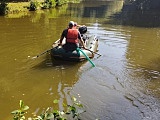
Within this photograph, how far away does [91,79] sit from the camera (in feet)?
31.6

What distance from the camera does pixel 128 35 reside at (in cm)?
1752

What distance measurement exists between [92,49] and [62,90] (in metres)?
3.91

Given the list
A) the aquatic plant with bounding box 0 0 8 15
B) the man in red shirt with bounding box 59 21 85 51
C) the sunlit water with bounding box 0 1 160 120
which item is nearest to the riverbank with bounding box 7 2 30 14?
the aquatic plant with bounding box 0 0 8 15

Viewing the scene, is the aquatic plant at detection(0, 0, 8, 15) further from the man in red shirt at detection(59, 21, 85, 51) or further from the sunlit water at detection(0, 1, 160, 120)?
the man in red shirt at detection(59, 21, 85, 51)

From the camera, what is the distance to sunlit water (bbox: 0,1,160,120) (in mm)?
7445

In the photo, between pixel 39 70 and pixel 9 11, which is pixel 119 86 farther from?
pixel 9 11

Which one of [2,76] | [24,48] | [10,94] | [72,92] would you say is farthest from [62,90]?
[24,48]

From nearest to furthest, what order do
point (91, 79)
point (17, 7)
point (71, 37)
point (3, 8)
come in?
point (91, 79) < point (71, 37) < point (3, 8) < point (17, 7)

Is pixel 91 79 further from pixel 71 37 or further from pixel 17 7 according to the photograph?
pixel 17 7

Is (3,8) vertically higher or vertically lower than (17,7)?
lower

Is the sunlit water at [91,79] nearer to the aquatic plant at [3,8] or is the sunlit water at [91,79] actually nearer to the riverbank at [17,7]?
the aquatic plant at [3,8]

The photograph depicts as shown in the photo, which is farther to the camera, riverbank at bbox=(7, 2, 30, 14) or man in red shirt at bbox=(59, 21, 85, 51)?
riverbank at bbox=(7, 2, 30, 14)

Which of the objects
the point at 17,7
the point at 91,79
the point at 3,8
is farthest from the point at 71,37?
the point at 17,7

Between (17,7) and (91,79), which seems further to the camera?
(17,7)
